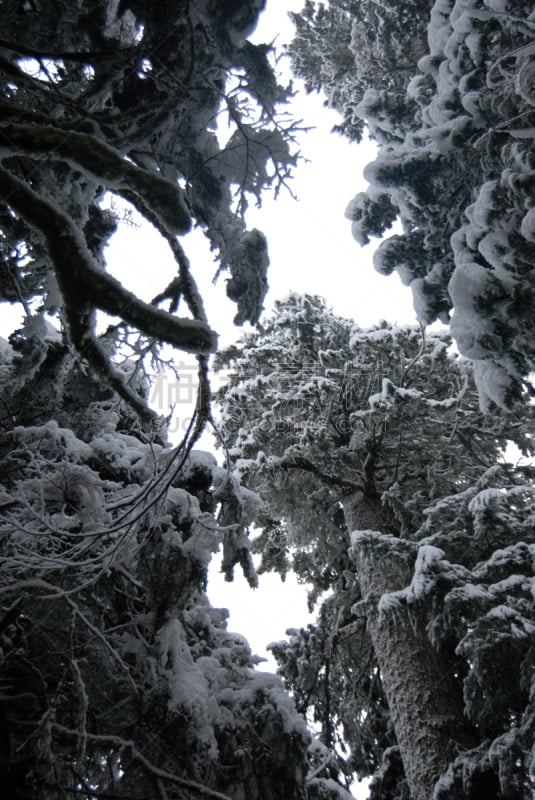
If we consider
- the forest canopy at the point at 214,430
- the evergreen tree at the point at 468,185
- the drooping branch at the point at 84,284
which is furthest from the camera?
the evergreen tree at the point at 468,185

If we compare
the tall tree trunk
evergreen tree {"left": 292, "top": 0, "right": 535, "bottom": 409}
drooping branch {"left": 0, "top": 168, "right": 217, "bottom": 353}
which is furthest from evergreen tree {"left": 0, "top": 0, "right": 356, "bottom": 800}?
evergreen tree {"left": 292, "top": 0, "right": 535, "bottom": 409}

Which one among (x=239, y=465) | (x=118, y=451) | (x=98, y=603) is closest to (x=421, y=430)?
(x=239, y=465)

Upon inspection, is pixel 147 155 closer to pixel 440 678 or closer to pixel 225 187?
pixel 225 187

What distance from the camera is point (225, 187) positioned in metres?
3.81

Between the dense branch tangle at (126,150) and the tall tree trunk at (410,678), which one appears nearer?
the dense branch tangle at (126,150)

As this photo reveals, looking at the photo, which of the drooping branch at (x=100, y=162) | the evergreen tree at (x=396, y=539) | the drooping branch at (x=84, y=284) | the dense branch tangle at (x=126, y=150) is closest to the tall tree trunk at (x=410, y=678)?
the evergreen tree at (x=396, y=539)

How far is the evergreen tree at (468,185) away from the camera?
4301 millimetres

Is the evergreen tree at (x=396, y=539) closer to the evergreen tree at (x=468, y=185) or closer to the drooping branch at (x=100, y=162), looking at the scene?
the evergreen tree at (x=468, y=185)

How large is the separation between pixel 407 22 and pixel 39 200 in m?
8.31

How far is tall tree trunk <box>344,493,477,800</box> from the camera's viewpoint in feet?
17.1

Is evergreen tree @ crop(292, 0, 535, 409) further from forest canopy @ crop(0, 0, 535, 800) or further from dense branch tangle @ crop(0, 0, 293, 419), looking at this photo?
dense branch tangle @ crop(0, 0, 293, 419)

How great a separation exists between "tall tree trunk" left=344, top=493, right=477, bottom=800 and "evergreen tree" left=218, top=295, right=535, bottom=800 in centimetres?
2

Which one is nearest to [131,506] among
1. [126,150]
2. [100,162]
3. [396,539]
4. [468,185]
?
[100,162]

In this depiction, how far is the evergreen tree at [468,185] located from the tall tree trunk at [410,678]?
240cm
